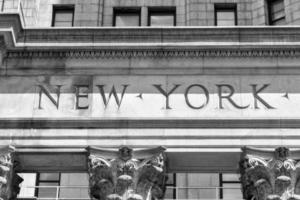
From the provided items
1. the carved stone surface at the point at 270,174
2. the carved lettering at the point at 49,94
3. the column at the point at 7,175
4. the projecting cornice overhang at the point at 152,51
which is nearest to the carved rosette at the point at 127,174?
the carved lettering at the point at 49,94

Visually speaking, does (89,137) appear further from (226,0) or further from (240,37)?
(226,0)

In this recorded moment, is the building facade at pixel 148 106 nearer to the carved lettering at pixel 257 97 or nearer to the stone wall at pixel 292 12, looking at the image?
the carved lettering at pixel 257 97

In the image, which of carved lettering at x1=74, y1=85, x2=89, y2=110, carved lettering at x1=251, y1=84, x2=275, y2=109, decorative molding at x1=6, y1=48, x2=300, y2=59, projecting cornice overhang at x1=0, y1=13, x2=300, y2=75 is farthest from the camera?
decorative molding at x1=6, y1=48, x2=300, y2=59

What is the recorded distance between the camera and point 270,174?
30406 millimetres

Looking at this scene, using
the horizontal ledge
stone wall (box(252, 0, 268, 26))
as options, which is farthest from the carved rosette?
stone wall (box(252, 0, 268, 26))

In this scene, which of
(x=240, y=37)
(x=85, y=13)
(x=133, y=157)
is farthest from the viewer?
(x=85, y=13)

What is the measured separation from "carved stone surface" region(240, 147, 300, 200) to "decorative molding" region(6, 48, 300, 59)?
4.27 meters

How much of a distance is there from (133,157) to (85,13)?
562 inches

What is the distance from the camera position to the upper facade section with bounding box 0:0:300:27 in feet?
140

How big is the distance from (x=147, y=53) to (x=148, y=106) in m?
2.34

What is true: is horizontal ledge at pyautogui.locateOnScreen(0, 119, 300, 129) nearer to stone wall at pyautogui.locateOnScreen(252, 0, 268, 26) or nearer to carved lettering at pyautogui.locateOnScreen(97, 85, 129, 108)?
carved lettering at pyautogui.locateOnScreen(97, 85, 129, 108)

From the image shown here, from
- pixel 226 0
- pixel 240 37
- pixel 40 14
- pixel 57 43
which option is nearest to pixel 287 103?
pixel 240 37

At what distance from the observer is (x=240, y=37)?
33.4 meters

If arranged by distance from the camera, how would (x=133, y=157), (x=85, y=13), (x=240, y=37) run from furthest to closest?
(x=85, y=13)
(x=240, y=37)
(x=133, y=157)
